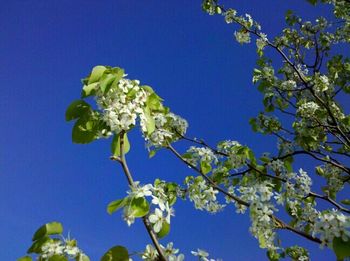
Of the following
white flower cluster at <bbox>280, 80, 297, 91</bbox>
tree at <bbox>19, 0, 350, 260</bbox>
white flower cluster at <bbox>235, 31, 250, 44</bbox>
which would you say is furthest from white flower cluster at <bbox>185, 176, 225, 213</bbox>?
white flower cluster at <bbox>235, 31, 250, 44</bbox>

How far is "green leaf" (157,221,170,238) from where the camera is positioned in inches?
104

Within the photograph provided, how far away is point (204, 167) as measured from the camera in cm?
552

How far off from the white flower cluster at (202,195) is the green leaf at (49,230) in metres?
3.07

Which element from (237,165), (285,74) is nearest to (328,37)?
(285,74)

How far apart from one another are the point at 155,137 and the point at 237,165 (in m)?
1.42

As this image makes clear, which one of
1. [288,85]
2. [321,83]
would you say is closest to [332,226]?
[321,83]

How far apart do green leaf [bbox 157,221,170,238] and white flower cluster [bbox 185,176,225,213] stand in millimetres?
2756

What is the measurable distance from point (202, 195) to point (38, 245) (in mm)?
3214

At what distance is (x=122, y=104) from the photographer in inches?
118

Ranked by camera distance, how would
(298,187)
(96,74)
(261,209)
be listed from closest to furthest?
(96,74) < (261,209) < (298,187)

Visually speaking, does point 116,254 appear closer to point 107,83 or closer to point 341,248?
point 107,83

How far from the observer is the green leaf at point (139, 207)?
254cm

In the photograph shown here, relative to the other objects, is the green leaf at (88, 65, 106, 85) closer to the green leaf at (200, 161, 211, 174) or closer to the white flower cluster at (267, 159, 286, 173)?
Result: the green leaf at (200, 161, 211, 174)

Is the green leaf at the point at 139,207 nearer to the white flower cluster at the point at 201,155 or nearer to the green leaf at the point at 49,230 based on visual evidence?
the green leaf at the point at 49,230
